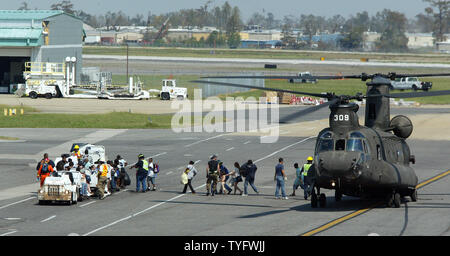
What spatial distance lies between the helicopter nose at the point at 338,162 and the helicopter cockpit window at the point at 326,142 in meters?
0.25

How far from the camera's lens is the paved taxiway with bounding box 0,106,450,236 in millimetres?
22500

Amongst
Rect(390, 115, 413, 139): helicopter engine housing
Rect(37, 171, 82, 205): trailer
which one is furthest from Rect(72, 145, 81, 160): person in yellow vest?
Rect(390, 115, 413, 139): helicopter engine housing

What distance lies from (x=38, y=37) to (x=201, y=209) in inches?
2202

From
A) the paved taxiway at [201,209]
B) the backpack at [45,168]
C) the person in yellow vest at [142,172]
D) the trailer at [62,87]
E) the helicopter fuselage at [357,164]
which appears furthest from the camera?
the trailer at [62,87]

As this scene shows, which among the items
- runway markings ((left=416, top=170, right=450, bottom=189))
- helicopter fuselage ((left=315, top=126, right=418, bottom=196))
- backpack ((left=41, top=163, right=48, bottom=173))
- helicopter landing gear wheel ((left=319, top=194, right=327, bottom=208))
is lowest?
runway markings ((left=416, top=170, right=450, bottom=189))

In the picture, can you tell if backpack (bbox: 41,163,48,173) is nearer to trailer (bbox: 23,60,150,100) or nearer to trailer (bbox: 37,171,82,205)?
trailer (bbox: 37,171,82,205)

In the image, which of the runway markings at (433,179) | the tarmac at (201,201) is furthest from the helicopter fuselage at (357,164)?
the runway markings at (433,179)

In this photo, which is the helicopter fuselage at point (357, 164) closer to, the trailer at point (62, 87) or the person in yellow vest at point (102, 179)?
the person in yellow vest at point (102, 179)

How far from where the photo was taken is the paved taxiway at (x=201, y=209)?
22.5 metres

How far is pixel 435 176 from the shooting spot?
35.8 metres

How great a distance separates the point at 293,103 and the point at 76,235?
56.4 m

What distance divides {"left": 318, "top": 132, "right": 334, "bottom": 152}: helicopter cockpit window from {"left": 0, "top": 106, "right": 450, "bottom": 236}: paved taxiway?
220 centimetres
